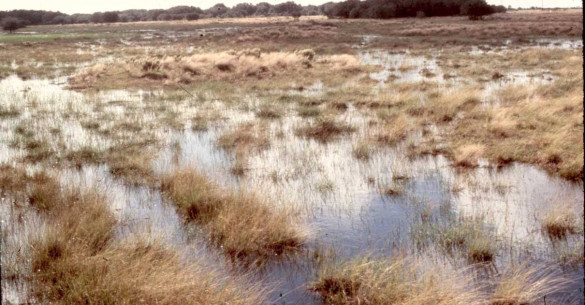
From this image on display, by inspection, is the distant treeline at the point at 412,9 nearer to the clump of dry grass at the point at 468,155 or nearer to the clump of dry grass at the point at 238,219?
the clump of dry grass at the point at 468,155

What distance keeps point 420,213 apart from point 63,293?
4.84 meters

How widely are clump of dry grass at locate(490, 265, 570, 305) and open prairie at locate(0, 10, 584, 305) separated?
0.07 feet

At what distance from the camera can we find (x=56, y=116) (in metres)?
13.8

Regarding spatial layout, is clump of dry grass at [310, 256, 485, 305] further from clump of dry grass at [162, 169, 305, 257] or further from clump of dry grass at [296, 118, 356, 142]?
clump of dry grass at [296, 118, 356, 142]

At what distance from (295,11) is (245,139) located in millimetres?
139254

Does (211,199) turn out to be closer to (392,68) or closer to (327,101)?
(327,101)

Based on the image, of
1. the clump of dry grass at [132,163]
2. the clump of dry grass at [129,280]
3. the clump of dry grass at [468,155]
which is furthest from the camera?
the clump of dry grass at [468,155]

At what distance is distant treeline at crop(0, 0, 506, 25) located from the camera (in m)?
96.1

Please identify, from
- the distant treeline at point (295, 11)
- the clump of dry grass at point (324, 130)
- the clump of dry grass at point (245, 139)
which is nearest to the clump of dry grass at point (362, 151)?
the clump of dry grass at point (324, 130)

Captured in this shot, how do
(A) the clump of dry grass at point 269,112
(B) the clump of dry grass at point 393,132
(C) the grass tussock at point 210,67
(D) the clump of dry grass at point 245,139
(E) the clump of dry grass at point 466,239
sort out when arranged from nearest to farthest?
1. (E) the clump of dry grass at point 466,239
2. (D) the clump of dry grass at point 245,139
3. (B) the clump of dry grass at point 393,132
4. (A) the clump of dry grass at point 269,112
5. (C) the grass tussock at point 210,67

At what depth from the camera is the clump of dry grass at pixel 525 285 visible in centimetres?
444

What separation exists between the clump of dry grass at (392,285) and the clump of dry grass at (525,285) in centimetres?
22

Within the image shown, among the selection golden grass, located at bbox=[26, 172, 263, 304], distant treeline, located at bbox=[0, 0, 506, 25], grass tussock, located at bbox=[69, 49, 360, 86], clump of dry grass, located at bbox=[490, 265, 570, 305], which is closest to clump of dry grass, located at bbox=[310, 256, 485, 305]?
clump of dry grass, located at bbox=[490, 265, 570, 305]

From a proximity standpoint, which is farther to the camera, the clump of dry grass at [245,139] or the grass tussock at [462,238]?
the clump of dry grass at [245,139]
